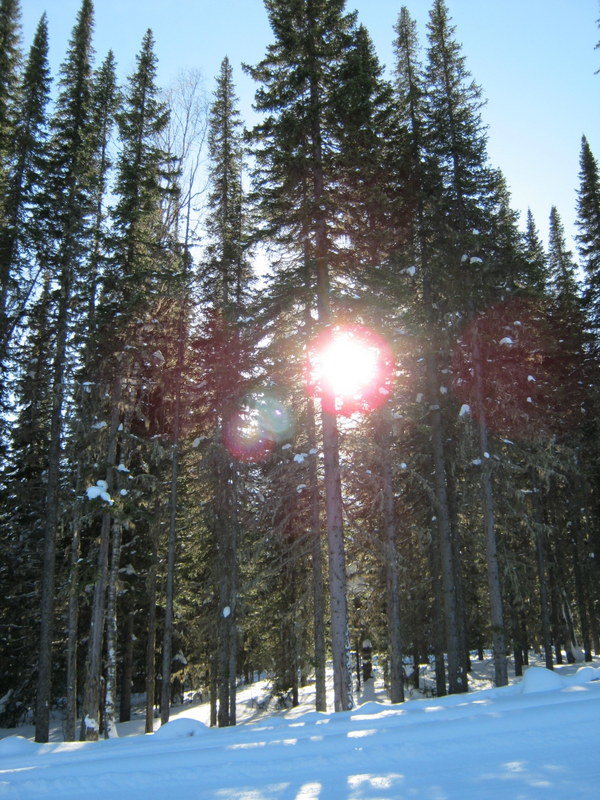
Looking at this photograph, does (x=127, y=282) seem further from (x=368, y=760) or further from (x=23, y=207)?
(x=368, y=760)

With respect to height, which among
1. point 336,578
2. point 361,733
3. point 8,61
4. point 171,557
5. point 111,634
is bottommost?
point 111,634

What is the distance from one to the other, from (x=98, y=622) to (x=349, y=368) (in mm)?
10919

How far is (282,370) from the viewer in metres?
14.7

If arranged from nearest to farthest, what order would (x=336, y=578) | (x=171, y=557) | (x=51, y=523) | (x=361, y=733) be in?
(x=361, y=733), (x=336, y=578), (x=51, y=523), (x=171, y=557)

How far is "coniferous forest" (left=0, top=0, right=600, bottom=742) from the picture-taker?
1434 centimetres

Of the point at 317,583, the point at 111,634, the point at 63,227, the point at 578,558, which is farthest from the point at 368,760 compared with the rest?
the point at 578,558

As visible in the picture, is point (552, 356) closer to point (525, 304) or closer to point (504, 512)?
point (525, 304)

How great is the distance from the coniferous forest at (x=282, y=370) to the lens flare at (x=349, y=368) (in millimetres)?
84

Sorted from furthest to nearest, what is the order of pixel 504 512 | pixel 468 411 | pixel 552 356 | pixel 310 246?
pixel 552 356 → pixel 504 512 → pixel 468 411 → pixel 310 246

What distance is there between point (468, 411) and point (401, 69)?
12724 millimetres

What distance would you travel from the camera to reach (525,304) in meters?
17.8

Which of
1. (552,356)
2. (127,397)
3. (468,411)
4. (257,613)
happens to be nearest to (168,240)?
(127,397)

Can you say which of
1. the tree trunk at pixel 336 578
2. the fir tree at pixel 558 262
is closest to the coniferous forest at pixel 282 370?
the tree trunk at pixel 336 578

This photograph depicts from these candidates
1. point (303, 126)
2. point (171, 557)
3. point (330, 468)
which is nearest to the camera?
point (330, 468)
